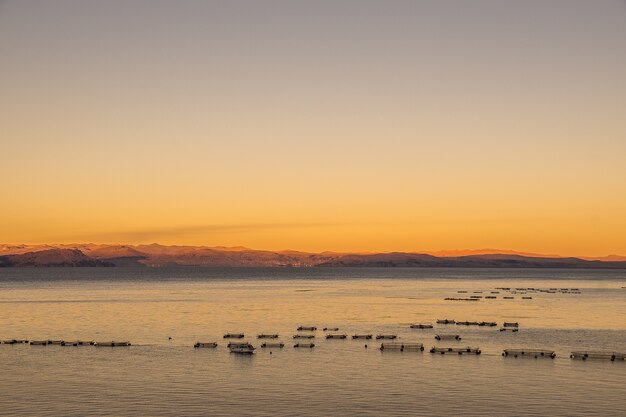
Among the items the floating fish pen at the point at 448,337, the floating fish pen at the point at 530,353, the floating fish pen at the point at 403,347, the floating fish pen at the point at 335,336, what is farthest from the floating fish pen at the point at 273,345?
the floating fish pen at the point at 530,353

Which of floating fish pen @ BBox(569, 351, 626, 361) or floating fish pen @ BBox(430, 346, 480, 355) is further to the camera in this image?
floating fish pen @ BBox(430, 346, 480, 355)

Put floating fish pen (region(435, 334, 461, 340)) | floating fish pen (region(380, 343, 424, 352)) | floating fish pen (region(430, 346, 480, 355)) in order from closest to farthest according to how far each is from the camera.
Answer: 1. floating fish pen (region(430, 346, 480, 355))
2. floating fish pen (region(380, 343, 424, 352))
3. floating fish pen (region(435, 334, 461, 340))

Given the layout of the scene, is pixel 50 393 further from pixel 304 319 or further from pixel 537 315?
pixel 537 315

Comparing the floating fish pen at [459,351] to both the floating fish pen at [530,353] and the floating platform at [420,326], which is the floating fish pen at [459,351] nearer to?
the floating fish pen at [530,353]

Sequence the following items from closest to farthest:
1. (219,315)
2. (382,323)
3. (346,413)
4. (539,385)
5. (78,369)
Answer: (346,413) < (539,385) < (78,369) < (382,323) < (219,315)

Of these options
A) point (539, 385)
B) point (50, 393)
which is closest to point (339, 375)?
point (539, 385)

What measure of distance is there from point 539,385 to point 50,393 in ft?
135

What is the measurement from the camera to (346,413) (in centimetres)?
5231

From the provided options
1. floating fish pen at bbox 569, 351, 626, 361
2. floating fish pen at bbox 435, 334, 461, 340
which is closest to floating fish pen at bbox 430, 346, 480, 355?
floating fish pen at bbox 569, 351, 626, 361

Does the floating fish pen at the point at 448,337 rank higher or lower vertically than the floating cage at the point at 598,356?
lower

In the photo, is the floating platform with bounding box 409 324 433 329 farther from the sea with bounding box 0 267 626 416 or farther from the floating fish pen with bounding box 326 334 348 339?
the floating fish pen with bounding box 326 334 348 339

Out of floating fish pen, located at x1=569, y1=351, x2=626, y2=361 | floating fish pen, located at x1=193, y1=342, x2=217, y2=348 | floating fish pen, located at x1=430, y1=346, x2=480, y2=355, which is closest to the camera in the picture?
floating fish pen, located at x1=569, y1=351, x2=626, y2=361

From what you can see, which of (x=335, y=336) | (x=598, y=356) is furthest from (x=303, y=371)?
(x=598, y=356)

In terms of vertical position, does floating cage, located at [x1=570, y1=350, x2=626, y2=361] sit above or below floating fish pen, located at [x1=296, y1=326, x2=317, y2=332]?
above
